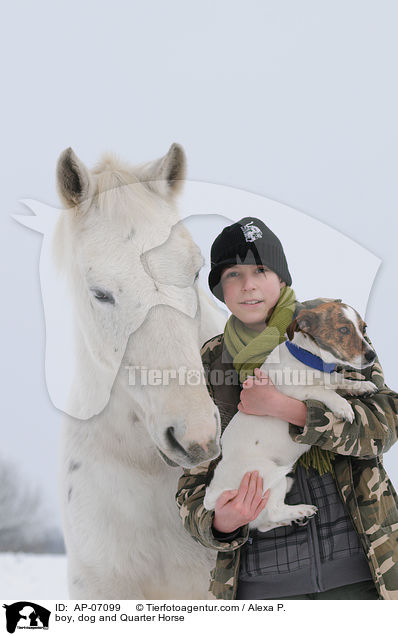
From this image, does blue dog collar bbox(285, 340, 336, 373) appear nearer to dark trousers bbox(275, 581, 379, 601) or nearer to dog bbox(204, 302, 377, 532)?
dog bbox(204, 302, 377, 532)

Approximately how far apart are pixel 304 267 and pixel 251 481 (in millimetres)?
468

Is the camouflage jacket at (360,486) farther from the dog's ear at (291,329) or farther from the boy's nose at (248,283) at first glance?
the boy's nose at (248,283)

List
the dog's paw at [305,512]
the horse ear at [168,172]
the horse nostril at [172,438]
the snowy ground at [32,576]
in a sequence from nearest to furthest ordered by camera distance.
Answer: the horse nostril at [172,438], the dog's paw at [305,512], the horse ear at [168,172], the snowy ground at [32,576]

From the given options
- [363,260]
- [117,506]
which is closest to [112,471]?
[117,506]

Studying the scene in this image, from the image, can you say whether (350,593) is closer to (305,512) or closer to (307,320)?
(305,512)

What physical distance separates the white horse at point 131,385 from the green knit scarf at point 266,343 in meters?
0.08

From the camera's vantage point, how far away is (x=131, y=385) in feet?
3.81

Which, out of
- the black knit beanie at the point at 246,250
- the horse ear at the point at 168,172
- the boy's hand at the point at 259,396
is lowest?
the boy's hand at the point at 259,396

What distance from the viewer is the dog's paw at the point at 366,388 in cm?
112

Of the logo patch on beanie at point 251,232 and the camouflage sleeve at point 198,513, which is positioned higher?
the logo patch on beanie at point 251,232

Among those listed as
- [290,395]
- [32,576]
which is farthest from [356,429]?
[32,576]
